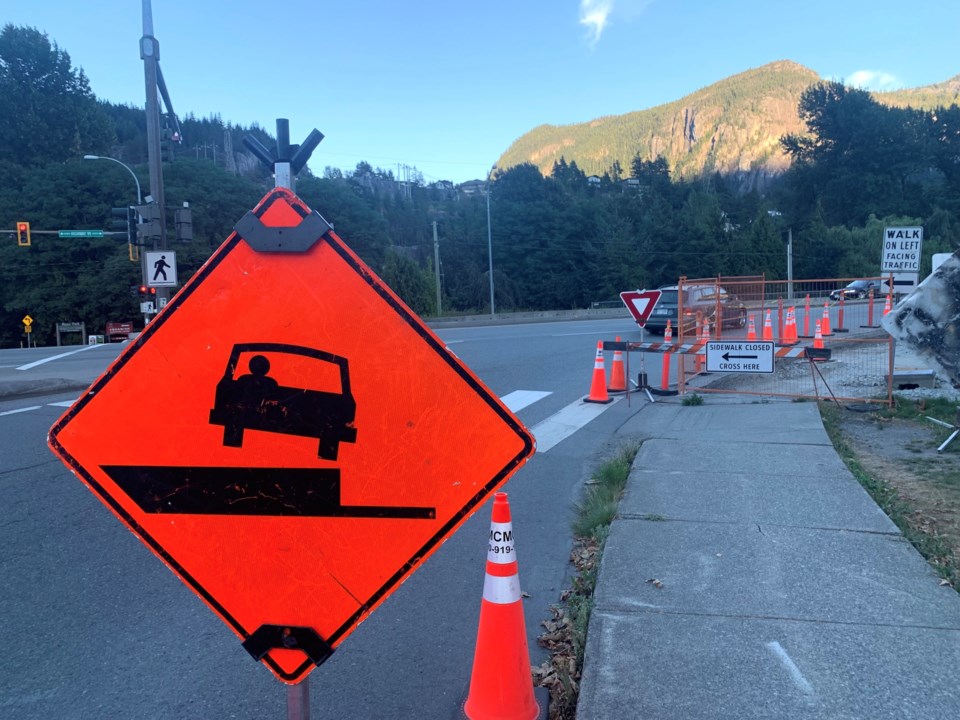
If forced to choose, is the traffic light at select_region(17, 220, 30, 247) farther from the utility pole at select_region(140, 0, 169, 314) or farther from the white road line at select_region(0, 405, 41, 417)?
the white road line at select_region(0, 405, 41, 417)

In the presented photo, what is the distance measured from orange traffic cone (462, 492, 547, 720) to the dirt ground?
3032mm

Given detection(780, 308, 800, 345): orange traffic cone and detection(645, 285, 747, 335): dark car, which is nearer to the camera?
detection(780, 308, 800, 345): orange traffic cone

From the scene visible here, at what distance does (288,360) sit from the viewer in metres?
2.42

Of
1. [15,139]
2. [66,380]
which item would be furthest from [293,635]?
[15,139]

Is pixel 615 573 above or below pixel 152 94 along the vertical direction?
below

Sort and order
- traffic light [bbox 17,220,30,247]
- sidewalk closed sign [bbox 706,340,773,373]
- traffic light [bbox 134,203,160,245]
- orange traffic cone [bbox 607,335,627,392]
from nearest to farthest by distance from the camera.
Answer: sidewalk closed sign [bbox 706,340,773,373] → orange traffic cone [bbox 607,335,627,392] → traffic light [bbox 134,203,160,245] → traffic light [bbox 17,220,30,247]

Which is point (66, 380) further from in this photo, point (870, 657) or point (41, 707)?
point (870, 657)

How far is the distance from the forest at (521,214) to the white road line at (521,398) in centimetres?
4278

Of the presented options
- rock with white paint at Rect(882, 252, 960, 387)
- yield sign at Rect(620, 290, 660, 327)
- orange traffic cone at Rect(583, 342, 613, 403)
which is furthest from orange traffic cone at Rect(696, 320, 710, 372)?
rock with white paint at Rect(882, 252, 960, 387)

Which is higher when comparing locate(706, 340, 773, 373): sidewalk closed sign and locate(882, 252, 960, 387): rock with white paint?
locate(882, 252, 960, 387): rock with white paint

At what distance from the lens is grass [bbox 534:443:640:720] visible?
345 centimetres

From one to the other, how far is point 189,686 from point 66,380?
12.4 m

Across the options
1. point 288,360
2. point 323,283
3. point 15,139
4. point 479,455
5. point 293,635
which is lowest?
point 293,635

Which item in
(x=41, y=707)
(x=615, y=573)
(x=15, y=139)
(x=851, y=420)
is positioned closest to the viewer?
(x=41, y=707)
